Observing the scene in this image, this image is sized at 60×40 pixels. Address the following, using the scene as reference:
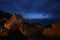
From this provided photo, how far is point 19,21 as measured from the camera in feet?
11.6

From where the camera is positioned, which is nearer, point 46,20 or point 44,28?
point 44,28

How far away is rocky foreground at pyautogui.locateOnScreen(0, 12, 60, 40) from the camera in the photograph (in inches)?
127

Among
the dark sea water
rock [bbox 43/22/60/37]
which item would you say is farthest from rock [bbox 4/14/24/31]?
rock [bbox 43/22/60/37]

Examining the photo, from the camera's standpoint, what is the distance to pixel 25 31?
3.39 m

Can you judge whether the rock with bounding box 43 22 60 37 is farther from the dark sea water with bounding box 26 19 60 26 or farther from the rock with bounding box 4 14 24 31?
the rock with bounding box 4 14 24 31

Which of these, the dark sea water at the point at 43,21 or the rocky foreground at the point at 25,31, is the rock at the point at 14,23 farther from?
the dark sea water at the point at 43,21

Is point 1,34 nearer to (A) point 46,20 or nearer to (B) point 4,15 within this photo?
(B) point 4,15

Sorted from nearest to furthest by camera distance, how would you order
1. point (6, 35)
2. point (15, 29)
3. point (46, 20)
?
1. point (6, 35)
2. point (15, 29)
3. point (46, 20)

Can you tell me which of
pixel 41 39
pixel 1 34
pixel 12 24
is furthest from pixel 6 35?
pixel 41 39

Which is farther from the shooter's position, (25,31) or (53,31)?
(53,31)

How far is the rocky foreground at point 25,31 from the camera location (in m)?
3.24

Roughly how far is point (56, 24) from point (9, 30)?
3.83 ft

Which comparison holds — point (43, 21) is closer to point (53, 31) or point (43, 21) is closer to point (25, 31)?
point (53, 31)

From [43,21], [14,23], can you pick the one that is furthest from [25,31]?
[43,21]
